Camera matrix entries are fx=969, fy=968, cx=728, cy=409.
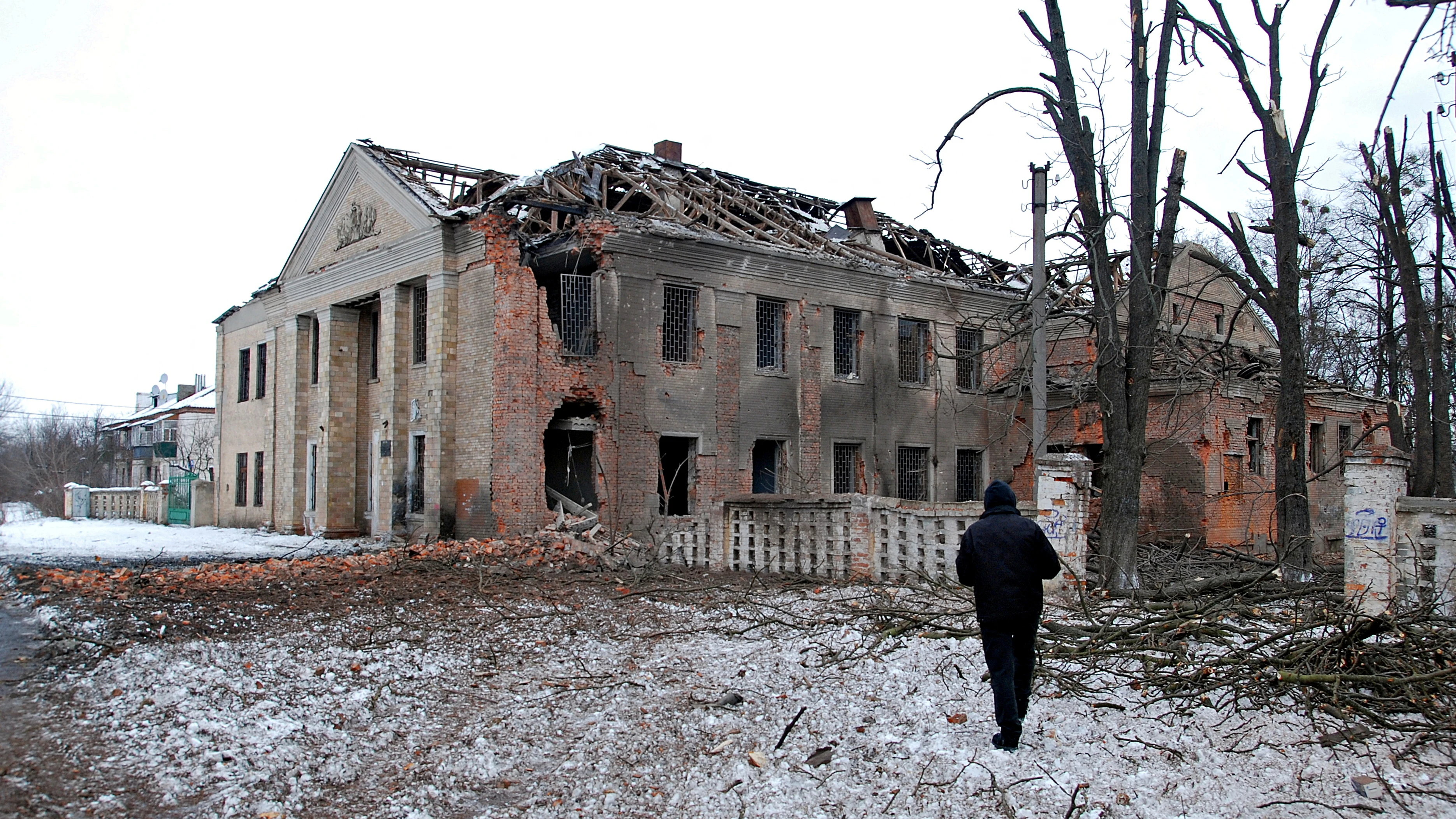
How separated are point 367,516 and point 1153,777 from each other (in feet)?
66.7

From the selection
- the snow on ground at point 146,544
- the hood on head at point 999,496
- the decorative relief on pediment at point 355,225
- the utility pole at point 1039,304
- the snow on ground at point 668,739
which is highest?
the decorative relief on pediment at point 355,225

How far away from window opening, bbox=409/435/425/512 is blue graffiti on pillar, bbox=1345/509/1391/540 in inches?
637

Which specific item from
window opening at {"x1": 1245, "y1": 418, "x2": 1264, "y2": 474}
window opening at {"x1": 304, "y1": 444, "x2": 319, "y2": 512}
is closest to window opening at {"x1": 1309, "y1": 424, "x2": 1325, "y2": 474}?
window opening at {"x1": 1245, "y1": 418, "x2": 1264, "y2": 474}

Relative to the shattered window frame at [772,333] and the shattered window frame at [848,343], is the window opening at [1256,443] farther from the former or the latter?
the shattered window frame at [772,333]

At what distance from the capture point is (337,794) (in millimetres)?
5430

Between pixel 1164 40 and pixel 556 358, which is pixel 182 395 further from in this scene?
pixel 1164 40

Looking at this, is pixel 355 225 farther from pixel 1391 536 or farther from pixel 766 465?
pixel 1391 536

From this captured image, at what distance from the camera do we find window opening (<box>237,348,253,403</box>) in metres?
27.5

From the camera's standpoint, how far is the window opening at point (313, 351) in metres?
24.2

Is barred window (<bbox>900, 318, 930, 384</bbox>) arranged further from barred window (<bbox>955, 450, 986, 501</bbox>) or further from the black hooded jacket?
the black hooded jacket

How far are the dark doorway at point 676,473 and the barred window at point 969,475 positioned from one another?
7597 millimetres

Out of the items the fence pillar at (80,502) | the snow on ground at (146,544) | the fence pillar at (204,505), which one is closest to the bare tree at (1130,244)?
the snow on ground at (146,544)

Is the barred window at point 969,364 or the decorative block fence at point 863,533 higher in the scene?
the barred window at point 969,364

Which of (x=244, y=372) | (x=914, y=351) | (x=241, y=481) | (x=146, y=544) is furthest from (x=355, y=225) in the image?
(x=914, y=351)
